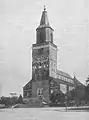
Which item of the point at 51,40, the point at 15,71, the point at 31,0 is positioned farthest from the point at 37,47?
the point at 31,0

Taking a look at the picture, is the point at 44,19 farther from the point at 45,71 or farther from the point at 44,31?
the point at 45,71

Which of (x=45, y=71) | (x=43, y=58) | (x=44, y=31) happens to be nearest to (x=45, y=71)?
(x=45, y=71)

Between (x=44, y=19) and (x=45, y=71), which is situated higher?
(x=44, y=19)

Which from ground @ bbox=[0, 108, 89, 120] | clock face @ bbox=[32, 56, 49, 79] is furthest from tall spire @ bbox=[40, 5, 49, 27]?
ground @ bbox=[0, 108, 89, 120]

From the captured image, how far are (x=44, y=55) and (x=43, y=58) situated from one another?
0.09 feet

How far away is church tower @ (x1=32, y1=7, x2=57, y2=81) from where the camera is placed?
4.57 ft

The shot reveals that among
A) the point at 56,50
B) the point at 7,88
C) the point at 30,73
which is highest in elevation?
the point at 56,50

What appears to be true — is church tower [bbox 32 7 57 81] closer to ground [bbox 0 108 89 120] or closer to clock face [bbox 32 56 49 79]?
clock face [bbox 32 56 49 79]

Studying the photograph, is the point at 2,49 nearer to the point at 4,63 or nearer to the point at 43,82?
the point at 4,63

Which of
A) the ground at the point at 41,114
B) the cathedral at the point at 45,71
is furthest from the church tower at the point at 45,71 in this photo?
the ground at the point at 41,114

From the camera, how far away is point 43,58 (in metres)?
1.42

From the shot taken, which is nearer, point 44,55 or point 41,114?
point 41,114

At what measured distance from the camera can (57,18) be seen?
1439 millimetres

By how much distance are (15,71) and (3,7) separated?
54cm
